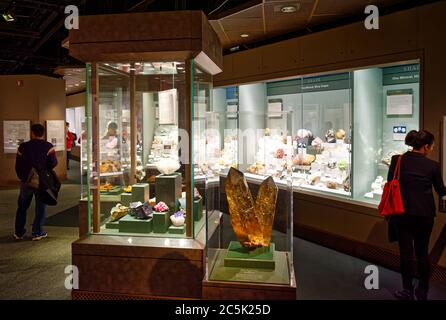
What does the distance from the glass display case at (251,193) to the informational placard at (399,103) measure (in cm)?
202

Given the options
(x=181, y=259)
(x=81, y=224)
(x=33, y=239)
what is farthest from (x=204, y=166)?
(x=33, y=239)

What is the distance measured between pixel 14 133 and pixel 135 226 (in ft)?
27.7

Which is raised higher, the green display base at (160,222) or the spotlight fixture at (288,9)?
the spotlight fixture at (288,9)

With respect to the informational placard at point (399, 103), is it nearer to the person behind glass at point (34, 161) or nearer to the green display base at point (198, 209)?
the green display base at point (198, 209)

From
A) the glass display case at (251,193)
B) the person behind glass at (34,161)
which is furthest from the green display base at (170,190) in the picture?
the person behind glass at (34,161)

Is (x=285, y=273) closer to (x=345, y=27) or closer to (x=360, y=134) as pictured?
(x=360, y=134)

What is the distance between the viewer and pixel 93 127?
343 centimetres

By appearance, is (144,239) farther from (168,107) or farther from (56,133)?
(56,133)

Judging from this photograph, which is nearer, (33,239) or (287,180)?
(287,180)

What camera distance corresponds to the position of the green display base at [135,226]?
3.46 meters

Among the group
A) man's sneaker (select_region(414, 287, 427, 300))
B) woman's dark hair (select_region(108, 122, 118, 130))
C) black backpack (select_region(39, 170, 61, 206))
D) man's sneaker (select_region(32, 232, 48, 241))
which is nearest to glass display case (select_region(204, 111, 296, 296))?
woman's dark hair (select_region(108, 122, 118, 130))

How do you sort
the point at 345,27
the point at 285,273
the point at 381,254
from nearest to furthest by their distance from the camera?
the point at 285,273 → the point at 381,254 → the point at 345,27

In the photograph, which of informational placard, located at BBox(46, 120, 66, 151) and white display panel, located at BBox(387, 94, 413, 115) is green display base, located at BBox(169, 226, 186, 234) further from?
informational placard, located at BBox(46, 120, 66, 151)

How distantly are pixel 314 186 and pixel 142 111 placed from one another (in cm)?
250
